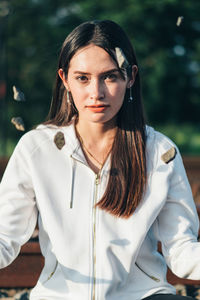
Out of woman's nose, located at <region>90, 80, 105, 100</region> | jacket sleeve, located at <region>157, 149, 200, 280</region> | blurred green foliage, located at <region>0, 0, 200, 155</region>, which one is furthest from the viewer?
blurred green foliage, located at <region>0, 0, 200, 155</region>

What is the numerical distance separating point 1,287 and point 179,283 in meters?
1.29

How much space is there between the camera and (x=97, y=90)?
7.29 feet

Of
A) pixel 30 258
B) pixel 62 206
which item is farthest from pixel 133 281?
pixel 30 258

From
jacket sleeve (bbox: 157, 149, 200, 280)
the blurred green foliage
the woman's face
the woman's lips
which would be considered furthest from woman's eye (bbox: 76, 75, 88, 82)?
the blurred green foliage

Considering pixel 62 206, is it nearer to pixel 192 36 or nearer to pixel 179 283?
pixel 179 283

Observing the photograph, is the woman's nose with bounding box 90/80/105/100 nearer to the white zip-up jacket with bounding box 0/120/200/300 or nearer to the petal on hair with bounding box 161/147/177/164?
the white zip-up jacket with bounding box 0/120/200/300

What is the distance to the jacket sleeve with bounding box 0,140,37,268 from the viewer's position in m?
2.32

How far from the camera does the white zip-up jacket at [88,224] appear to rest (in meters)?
2.27

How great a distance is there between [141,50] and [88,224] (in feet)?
63.2

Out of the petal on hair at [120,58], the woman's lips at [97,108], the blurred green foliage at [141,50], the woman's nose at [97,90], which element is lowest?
the blurred green foliage at [141,50]

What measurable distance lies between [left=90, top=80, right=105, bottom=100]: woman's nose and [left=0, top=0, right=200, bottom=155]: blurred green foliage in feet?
57.8

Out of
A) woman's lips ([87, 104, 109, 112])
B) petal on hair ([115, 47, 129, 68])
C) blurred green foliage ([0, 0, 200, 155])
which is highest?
petal on hair ([115, 47, 129, 68])

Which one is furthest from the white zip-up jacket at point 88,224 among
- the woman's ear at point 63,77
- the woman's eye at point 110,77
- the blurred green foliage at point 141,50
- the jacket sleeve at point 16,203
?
the blurred green foliage at point 141,50

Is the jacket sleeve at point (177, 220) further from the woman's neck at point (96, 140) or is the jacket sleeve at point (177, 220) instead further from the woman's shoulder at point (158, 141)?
the woman's neck at point (96, 140)
